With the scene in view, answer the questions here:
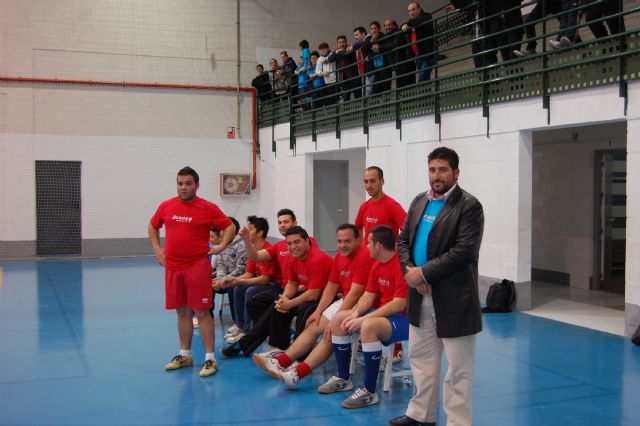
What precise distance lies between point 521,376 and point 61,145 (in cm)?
1321

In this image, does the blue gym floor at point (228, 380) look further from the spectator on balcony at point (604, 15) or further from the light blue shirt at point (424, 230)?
the spectator on balcony at point (604, 15)

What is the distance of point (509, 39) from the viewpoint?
888cm

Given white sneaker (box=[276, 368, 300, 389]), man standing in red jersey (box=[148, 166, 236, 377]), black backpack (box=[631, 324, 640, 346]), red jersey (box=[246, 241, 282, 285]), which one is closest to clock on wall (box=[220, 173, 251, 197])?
red jersey (box=[246, 241, 282, 285])

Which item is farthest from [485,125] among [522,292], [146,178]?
[146,178]

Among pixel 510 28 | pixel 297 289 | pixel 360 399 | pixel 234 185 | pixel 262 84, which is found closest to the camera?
pixel 360 399

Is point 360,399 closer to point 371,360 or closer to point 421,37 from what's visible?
point 371,360

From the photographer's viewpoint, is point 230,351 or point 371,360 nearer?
point 371,360

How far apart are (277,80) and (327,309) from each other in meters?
11.3

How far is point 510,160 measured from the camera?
28.7 feet

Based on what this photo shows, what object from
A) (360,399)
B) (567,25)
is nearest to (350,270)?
(360,399)

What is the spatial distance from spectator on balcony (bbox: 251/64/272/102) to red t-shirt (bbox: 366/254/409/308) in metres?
12.0

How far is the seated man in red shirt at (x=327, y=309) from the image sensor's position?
537cm

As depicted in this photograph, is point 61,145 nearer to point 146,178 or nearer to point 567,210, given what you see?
point 146,178

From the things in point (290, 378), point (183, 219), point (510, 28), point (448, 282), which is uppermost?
point (510, 28)
